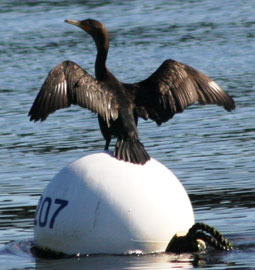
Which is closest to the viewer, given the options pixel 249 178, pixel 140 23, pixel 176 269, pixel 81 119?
pixel 176 269

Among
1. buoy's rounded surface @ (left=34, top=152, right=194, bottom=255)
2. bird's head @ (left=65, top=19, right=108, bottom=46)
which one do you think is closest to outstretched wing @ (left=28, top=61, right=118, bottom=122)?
buoy's rounded surface @ (left=34, top=152, right=194, bottom=255)

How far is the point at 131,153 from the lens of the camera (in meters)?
9.01

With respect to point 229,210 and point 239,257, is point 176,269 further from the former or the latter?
point 229,210

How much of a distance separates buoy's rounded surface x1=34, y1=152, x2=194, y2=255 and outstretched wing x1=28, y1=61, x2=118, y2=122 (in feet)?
2.18

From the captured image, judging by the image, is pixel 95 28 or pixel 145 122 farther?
pixel 145 122

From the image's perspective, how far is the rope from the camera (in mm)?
8844

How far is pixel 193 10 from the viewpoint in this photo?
→ 28984 mm

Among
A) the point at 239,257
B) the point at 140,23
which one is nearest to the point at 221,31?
the point at 140,23

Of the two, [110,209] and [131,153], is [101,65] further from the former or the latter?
[110,209]

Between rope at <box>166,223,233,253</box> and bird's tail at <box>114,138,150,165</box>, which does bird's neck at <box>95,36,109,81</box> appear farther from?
rope at <box>166,223,233,253</box>

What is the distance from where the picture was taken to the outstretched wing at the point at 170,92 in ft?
32.2

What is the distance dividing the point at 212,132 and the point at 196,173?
2424mm

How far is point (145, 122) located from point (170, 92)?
18.9 ft

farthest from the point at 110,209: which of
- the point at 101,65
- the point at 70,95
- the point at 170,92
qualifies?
the point at 101,65
